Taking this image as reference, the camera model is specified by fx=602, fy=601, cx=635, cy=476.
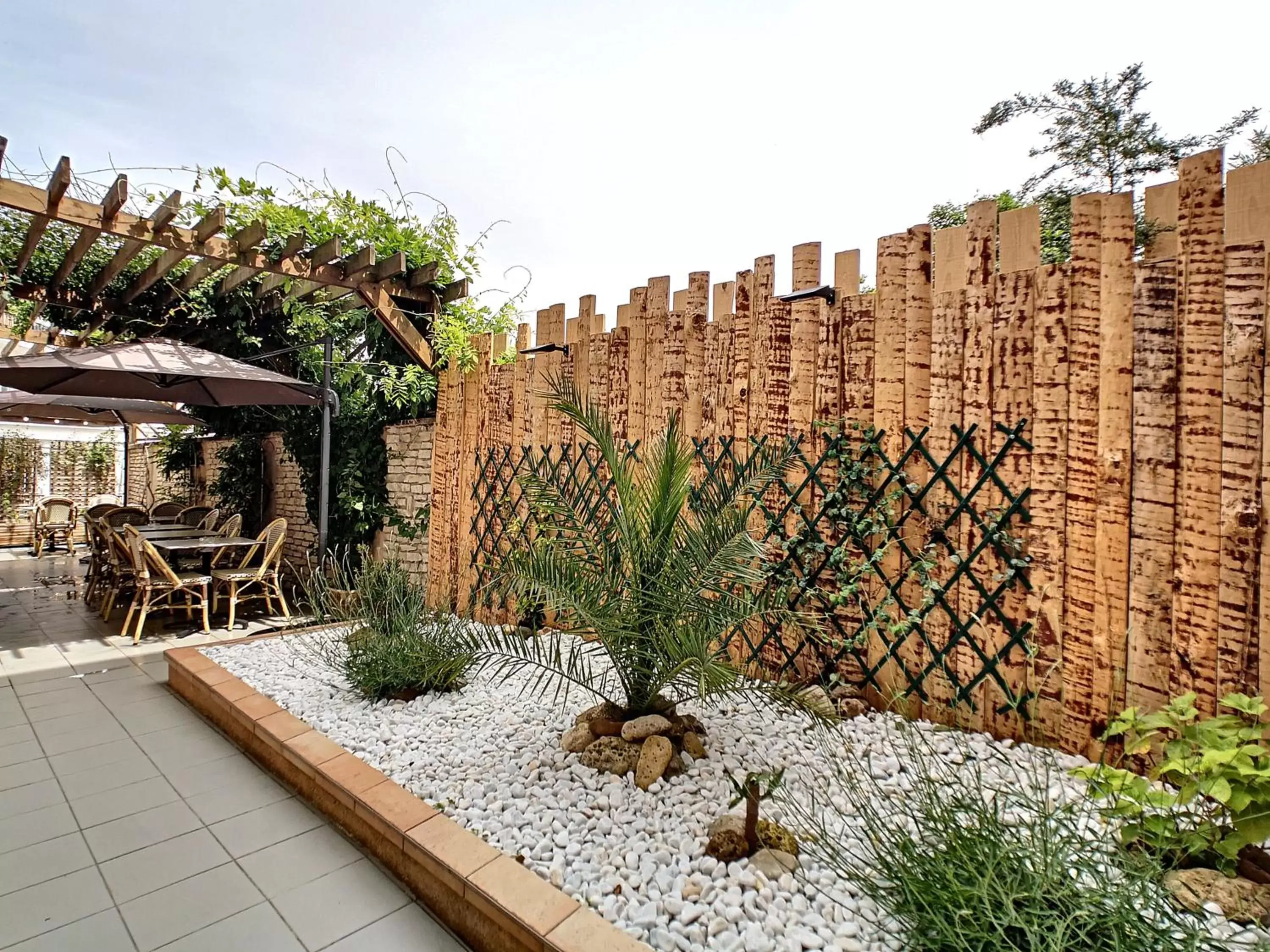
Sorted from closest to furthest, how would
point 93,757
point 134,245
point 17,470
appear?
point 93,757
point 134,245
point 17,470

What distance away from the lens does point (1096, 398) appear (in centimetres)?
219

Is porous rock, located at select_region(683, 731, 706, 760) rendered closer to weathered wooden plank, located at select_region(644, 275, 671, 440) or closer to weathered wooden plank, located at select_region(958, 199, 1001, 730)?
weathered wooden plank, located at select_region(958, 199, 1001, 730)

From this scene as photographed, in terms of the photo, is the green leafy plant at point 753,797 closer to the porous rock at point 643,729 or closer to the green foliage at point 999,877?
the green foliage at point 999,877

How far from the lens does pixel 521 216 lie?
18.7 ft

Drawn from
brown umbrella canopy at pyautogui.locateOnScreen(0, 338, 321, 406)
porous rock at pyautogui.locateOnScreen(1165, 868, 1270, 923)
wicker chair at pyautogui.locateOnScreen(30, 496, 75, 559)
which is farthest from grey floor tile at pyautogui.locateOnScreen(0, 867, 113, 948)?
wicker chair at pyautogui.locateOnScreen(30, 496, 75, 559)

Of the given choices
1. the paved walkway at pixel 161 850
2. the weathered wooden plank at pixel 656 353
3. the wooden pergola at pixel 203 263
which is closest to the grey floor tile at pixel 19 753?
the paved walkway at pixel 161 850

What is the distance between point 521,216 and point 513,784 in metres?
5.03

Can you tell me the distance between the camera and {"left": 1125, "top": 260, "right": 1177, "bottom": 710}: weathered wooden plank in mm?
2055

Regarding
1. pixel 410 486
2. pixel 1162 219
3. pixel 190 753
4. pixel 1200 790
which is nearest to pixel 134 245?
pixel 410 486

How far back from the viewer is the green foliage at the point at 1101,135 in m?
5.99

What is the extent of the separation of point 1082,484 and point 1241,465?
16.3 inches

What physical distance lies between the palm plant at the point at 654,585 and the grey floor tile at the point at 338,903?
77 centimetres

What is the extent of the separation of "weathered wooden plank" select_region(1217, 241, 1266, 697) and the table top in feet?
19.3

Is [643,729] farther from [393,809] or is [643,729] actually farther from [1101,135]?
[1101,135]
